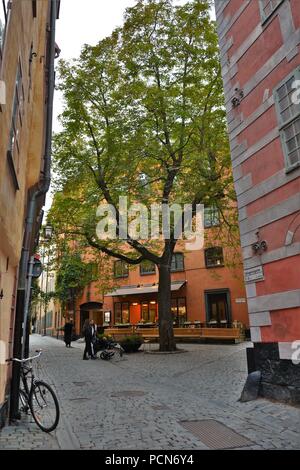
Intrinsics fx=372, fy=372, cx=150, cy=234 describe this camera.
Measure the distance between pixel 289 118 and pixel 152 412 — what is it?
21.4 feet

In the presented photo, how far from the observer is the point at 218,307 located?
27.7 metres

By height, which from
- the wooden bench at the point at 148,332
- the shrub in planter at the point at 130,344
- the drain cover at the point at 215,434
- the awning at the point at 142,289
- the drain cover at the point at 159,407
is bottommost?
the drain cover at the point at 215,434

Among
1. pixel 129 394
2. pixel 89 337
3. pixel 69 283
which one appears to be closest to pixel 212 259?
pixel 89 337

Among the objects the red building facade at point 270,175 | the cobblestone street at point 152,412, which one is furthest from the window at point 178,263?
the red building facade at point 270,175

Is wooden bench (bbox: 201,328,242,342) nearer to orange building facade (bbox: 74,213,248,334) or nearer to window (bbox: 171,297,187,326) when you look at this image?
orange building facade (bbox: 74,213,248,334)

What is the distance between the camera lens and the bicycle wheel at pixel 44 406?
5992mm

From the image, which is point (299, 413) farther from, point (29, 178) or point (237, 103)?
point (29, 178)

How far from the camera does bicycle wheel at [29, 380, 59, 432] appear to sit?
599 centimetres

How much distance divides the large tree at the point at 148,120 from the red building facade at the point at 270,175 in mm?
6327

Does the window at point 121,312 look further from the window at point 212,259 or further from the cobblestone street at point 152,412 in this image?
the cobblestone street at point 152,412

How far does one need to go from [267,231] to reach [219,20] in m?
6.66

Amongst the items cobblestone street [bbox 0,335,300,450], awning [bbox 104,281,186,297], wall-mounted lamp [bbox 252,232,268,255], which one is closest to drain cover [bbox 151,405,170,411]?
cobblestone street [bbox 0,335,300,450]

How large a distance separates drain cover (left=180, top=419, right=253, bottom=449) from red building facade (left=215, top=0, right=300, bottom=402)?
1836 millimetres
